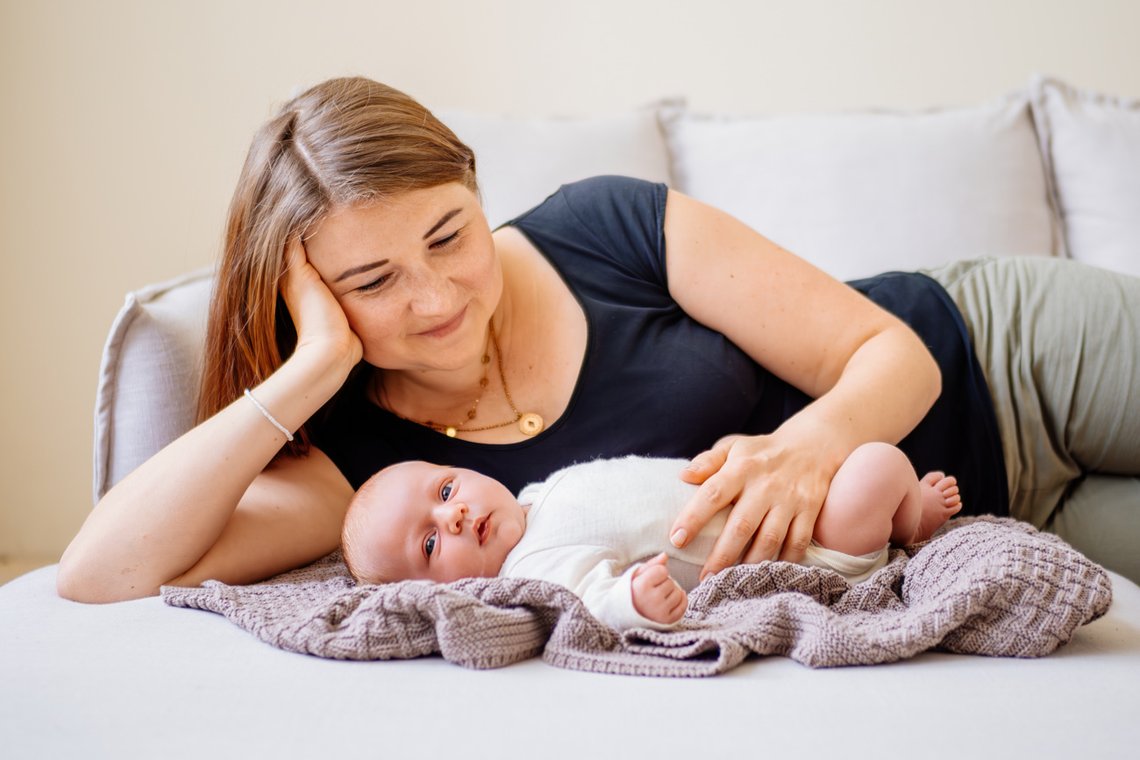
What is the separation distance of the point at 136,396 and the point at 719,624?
957 mm

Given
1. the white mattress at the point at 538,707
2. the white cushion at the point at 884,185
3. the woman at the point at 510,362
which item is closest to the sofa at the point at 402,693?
the white mattress at the point at 538,707

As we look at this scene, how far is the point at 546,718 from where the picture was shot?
2.92ft

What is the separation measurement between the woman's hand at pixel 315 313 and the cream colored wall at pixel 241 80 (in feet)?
4.37

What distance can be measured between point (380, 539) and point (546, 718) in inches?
17.3

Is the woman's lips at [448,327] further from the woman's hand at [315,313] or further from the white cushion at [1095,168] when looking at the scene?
the white cushion at [1095,168]

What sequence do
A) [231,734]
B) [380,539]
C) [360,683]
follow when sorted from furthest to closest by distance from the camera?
[380,539]
[360,683]
[231,734]

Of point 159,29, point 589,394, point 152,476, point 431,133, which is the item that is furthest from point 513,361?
point 159,29

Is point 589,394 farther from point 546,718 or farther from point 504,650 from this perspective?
point 546,718

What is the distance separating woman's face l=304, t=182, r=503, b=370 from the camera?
1.35 metres

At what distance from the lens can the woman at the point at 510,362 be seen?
1.32m

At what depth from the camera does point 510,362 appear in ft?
5.28

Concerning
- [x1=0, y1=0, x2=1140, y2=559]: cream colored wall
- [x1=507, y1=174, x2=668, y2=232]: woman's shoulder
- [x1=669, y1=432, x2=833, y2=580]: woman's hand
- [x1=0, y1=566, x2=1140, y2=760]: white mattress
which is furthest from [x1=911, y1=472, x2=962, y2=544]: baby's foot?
[x1=0, y1=0, x2=1140, y2=559]: cream colored wall

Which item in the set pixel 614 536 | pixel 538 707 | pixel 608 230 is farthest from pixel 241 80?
pixel 538 707

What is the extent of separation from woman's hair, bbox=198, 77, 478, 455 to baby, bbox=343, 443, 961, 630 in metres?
0.31
